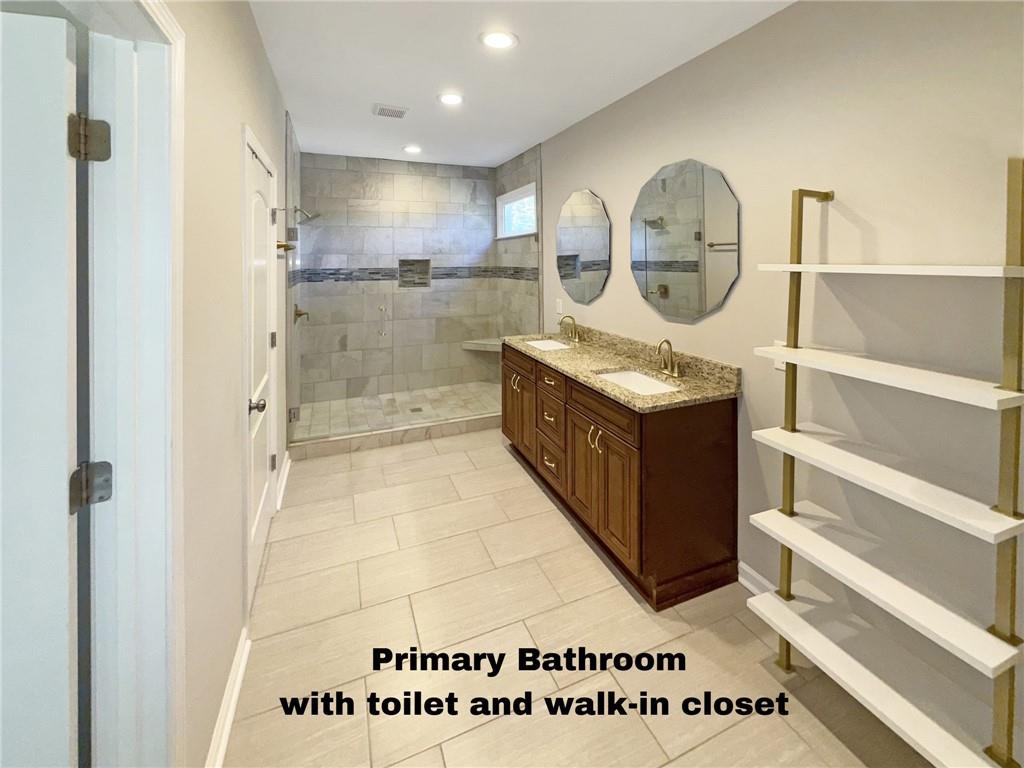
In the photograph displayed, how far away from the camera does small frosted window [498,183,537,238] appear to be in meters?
4.33

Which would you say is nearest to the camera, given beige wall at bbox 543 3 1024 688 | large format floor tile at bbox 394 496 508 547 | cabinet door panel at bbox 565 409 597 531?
beige wall at bbox 543 3 1024 688

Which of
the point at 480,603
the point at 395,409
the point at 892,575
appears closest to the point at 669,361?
the point at 892,575

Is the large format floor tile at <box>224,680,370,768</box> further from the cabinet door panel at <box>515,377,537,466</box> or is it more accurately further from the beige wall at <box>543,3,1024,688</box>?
the cabinet door panel at <box>515,377,537,466</box>

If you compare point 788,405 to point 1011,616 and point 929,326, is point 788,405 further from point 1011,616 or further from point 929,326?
point 1011,616

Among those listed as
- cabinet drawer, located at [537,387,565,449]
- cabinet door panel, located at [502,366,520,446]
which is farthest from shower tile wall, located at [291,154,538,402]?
cabinet drawer, located at [537,387,565,449]

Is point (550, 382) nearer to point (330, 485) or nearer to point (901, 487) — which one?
point (330, 485)

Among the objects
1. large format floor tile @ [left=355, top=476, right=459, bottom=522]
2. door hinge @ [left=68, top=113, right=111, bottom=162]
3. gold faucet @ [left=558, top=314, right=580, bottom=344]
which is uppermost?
door hinge @ [left=68, top=113, right=111, bottom=162]

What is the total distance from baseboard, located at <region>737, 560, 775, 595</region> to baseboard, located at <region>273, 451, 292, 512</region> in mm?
2563

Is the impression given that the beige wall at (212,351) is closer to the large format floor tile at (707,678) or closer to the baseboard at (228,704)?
the baseboard at (228,704)

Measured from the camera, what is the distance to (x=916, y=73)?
1.53m

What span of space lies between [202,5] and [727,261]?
2.09 metres

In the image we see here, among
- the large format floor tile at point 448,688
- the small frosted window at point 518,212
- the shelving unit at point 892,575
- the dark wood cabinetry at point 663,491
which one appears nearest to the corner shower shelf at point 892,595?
the shelving unit at point 892,575

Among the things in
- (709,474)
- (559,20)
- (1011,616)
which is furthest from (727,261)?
(1011,616)

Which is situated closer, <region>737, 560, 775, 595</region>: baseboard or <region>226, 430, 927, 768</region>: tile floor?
<region>226, 430, 927, 768</region>: tile floor
